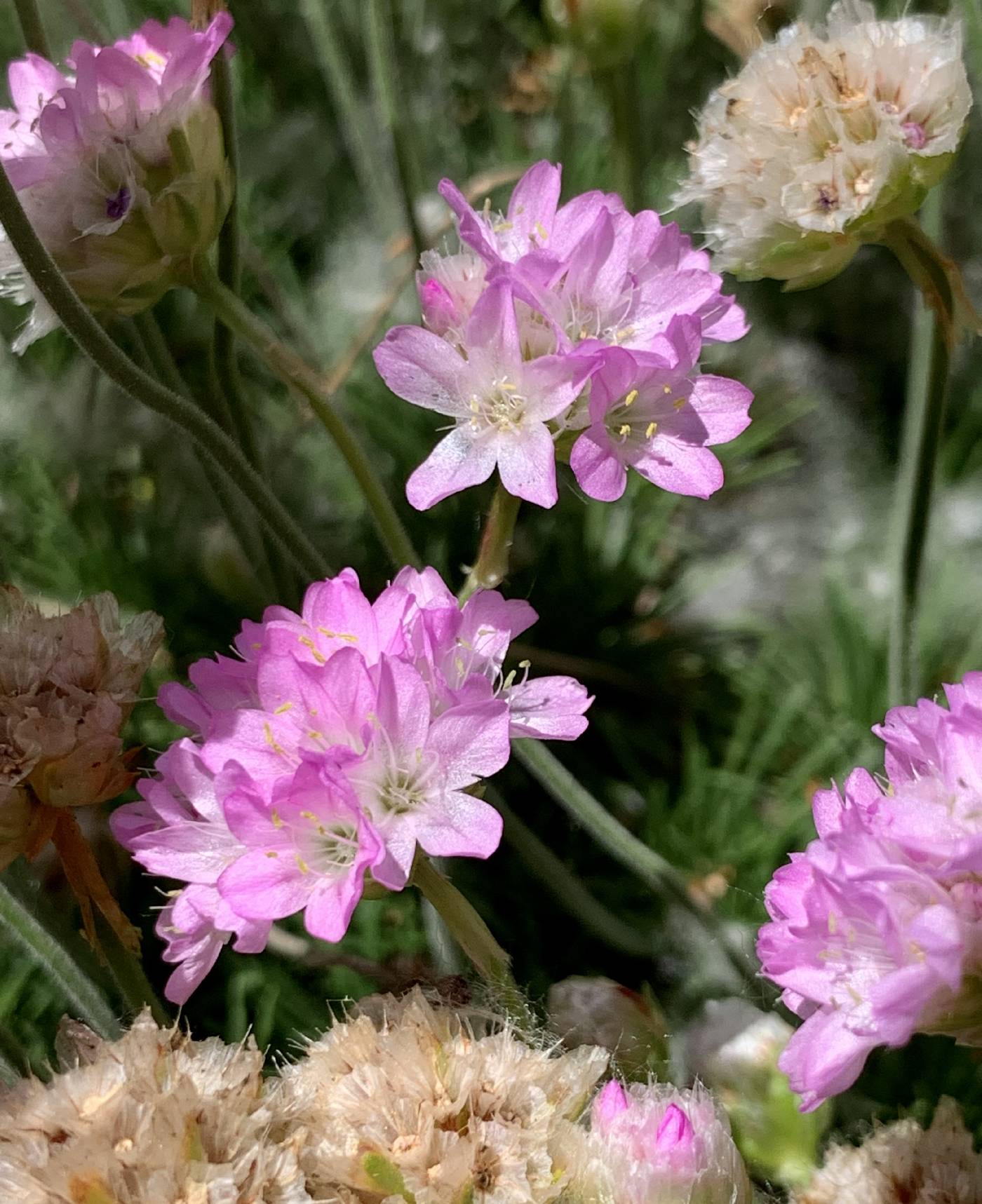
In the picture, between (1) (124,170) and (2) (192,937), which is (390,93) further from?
(2) (192,937)

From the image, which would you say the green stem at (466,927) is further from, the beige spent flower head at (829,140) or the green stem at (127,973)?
the beige spent flower head at (829,140)

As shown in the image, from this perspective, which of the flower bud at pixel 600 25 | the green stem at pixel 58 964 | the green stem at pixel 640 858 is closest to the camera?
the green stem at pixel 58 964

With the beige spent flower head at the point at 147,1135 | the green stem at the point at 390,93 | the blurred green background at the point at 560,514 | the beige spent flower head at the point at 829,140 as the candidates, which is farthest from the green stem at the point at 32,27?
the beige spent flower head at the point at 147,1135

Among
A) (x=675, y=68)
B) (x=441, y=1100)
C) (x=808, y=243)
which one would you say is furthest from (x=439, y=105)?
(x=441, y=1100)

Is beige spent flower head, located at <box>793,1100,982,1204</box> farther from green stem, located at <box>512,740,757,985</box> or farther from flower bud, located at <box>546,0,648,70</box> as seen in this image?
flower bud, located at <box>546,0,648,70</box>

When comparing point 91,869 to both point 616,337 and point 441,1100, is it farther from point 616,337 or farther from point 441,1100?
point 616,337

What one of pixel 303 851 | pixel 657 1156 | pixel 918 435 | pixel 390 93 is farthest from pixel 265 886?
pixel 390 93

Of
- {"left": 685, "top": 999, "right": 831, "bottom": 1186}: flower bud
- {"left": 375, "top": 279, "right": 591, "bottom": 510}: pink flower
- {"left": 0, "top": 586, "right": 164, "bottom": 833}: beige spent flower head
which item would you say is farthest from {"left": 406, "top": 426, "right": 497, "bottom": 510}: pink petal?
{"left": 685, "top": 999, "right": 831, "bottom": 1186}: flower bud
